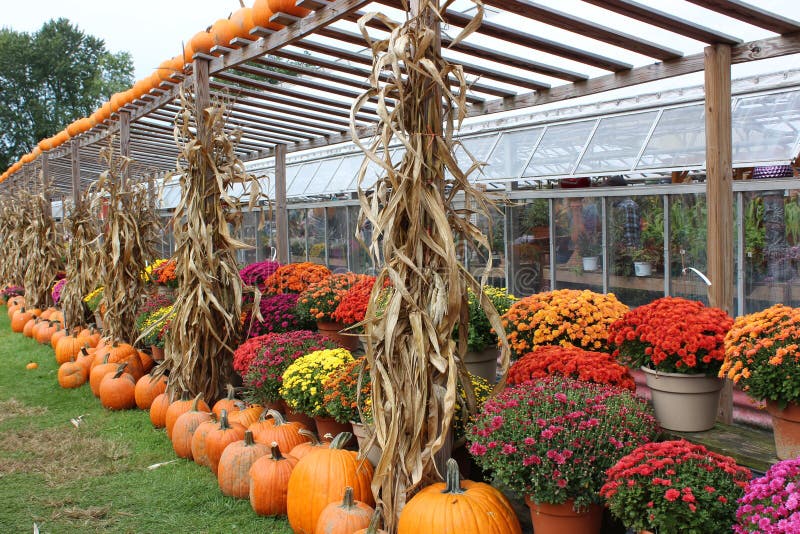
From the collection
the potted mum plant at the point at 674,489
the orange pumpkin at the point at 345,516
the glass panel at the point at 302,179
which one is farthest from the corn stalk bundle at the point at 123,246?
the glass panel at the point at 302,179

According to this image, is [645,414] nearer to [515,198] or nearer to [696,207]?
[696,207]

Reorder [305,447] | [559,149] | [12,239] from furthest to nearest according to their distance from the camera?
1. [12,239]
2. [559,149]
3. [305,447]

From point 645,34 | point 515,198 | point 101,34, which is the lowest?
point 515,198

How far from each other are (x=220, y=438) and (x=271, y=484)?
71cm

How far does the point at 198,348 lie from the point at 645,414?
129 inches

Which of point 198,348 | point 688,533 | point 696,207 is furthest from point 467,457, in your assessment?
point 696,207

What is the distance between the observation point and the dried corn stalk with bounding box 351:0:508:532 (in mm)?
2545

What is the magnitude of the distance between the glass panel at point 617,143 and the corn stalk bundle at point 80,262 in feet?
18.2

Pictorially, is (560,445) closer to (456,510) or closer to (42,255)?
(456,510)

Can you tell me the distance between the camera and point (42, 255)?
983 cm

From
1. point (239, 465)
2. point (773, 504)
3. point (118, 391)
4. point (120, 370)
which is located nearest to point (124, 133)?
point (120, 370)

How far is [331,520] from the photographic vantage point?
8.96 ft

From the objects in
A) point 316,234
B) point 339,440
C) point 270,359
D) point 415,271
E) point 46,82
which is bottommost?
point 339,440

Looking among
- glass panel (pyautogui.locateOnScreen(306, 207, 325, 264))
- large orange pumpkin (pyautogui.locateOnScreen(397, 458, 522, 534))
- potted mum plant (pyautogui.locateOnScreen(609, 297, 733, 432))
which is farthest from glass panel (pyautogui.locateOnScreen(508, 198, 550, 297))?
large orange pumpkin (pyautogui.locateOnScreen(397, 458, 522, 534))
